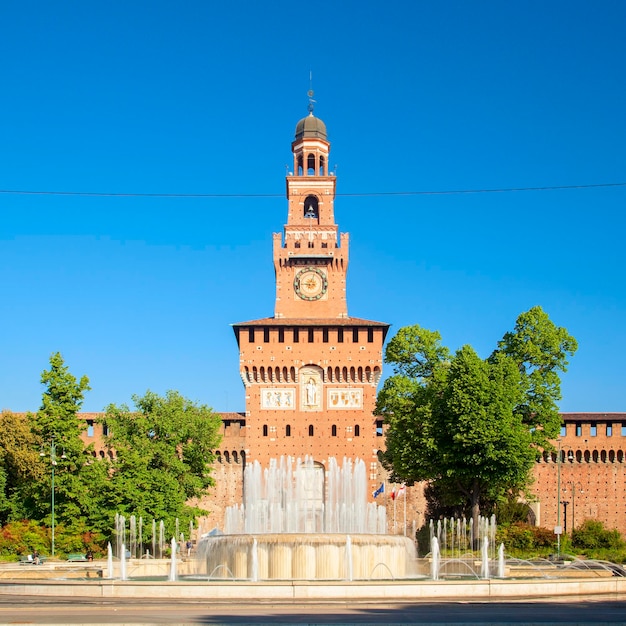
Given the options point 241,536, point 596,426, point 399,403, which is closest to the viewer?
point 241,536

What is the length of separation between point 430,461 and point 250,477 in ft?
51.5

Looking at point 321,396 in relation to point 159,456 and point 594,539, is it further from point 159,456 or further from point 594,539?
point 594,539

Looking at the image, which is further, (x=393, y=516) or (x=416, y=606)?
(x=393, y=516)

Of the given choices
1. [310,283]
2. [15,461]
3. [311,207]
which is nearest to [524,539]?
[310,283]

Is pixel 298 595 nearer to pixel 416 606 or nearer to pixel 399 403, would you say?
pixel 416 606

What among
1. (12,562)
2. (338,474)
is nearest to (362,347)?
(338,474)

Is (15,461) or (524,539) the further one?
(15,461)

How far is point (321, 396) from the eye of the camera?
5972cm

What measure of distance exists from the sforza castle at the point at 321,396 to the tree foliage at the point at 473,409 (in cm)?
1169

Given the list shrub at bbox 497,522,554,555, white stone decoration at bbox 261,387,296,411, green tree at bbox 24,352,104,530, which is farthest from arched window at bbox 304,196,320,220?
shrub at bbox 497,522,554,555

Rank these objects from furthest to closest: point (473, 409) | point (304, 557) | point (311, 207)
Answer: point (311, 207) → point (473, 409) → point (304, 557)

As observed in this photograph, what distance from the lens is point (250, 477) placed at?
184ft

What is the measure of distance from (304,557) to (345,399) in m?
32.7

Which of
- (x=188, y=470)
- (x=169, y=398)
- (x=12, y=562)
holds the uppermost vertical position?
(x=169, y=398)
